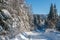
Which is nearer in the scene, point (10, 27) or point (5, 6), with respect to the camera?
point (10, 27)

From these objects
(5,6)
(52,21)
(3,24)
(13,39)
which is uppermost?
(5,6)

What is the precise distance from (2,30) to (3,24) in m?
0.69

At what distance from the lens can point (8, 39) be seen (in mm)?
19016

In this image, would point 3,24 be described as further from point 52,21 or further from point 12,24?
point 52,21

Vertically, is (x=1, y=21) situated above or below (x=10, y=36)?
above

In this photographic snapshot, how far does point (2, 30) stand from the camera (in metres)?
19.4

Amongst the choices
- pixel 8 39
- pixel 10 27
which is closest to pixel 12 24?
pixel 10 27

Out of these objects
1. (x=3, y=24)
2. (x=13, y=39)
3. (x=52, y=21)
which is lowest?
(x=52, y=21)

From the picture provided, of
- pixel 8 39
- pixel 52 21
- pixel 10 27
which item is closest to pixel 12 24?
pixel 10 27

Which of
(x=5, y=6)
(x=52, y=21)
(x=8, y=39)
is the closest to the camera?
(x=8, y=39)

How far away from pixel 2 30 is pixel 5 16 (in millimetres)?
1287

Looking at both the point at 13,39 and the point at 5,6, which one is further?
the point at 5,6

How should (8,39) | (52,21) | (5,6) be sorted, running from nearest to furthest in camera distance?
(8,39)
(5,6)
(52,21)

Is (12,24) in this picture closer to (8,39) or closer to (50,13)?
(8,39)
